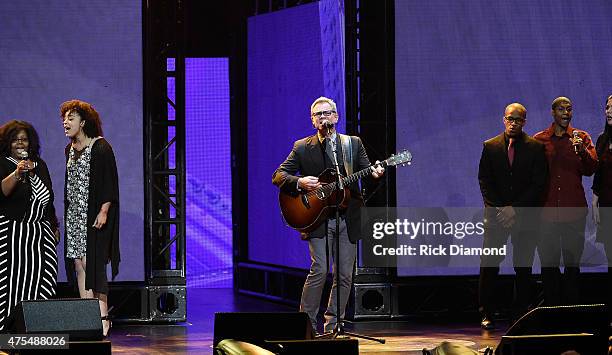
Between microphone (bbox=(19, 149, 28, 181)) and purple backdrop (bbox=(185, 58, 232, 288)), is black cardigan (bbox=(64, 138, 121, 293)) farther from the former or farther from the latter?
purple backdrop (bbox=(185, 58, 232, 288))

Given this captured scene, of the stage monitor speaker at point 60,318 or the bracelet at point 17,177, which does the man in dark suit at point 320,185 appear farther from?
the stage monitor speaker at point 60,318

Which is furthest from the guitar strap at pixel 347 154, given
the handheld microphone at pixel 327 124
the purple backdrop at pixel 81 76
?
the purple backdrop at pixel 81 76

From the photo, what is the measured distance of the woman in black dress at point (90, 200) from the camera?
8.08 metres

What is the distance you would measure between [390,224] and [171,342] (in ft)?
7.96

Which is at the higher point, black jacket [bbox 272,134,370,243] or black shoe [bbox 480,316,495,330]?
black jacket [bbox 272,134,370,243]

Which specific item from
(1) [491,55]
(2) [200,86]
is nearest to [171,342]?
(1) [491,55]

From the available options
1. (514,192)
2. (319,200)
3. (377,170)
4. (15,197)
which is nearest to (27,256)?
(15,197)

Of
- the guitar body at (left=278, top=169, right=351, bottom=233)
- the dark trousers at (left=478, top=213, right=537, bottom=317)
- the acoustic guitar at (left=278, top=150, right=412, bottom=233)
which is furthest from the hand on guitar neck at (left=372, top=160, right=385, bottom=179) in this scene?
the dark trousers at (left=478, top=213, right=537, bottom=317)

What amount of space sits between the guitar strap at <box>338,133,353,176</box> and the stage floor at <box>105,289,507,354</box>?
1.37 metres

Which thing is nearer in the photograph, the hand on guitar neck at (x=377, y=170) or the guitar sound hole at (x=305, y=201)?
the hand on guitar neck at (x=377, y=170)

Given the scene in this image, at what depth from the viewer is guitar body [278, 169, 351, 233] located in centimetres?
748

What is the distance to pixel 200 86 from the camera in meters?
12.9

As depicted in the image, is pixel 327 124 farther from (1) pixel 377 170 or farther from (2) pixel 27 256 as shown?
(2) pixel 27 256

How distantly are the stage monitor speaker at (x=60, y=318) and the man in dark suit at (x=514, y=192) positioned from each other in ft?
16.2
